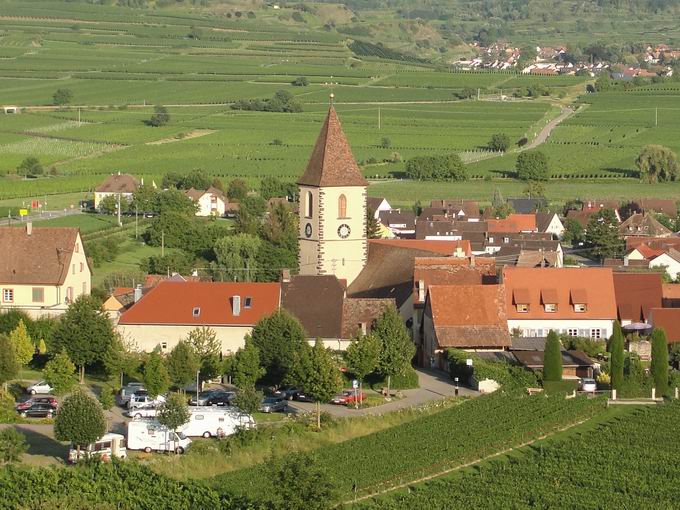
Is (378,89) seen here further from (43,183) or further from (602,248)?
(602,248)

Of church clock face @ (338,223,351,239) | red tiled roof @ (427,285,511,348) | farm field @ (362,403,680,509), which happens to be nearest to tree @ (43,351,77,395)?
red tiled roof @ (427,285,511,348)

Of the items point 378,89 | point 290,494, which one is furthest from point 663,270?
point 378,89

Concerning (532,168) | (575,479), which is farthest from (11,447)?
(532,168)

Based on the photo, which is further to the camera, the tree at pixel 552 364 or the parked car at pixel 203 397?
the tree at pixel 552 364

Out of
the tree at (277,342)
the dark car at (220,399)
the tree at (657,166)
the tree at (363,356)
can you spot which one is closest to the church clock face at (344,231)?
the tree at (277,342)

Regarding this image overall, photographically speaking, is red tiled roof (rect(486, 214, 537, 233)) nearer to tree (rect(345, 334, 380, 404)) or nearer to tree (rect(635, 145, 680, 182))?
tree (rect(635, 145, 680, 182))

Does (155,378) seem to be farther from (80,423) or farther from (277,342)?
(80,423)

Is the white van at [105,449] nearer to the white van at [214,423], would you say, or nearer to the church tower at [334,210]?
the white van at [214,423]
